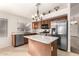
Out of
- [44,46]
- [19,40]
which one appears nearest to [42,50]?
[44,46]

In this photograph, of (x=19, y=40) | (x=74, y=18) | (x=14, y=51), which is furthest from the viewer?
(x=74, y=18)

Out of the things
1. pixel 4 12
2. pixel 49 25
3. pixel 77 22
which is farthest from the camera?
pixel 77 22

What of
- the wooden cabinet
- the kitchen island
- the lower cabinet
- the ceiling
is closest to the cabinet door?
the lower cabinet

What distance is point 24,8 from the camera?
199 centimetres

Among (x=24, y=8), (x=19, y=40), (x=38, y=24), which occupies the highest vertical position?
(x=24, y=8)

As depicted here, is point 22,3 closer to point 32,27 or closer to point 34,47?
point 32,27

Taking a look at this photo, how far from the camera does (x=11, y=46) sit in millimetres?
1960

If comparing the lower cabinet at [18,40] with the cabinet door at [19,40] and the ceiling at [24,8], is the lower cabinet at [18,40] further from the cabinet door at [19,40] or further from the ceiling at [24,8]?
the ceiling at [24,8]

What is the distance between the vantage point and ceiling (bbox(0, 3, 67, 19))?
1905 mm

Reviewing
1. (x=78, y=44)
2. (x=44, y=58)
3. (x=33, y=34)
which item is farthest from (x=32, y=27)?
(x=78, y=44)

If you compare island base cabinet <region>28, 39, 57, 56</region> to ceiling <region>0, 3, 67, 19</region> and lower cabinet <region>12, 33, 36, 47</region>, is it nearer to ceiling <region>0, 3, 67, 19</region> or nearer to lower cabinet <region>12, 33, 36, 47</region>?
lower cabinet <region>12, 33, 36, 47</region>

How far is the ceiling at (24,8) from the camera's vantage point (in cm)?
190

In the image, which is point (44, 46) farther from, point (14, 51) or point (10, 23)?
point (10, 23)

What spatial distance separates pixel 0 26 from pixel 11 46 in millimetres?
472
